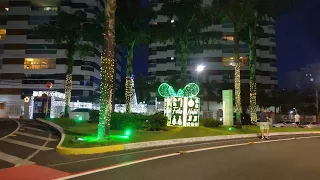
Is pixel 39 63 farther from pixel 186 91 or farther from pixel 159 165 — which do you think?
pixel 159 165

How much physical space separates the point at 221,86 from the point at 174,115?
5092 centimetres

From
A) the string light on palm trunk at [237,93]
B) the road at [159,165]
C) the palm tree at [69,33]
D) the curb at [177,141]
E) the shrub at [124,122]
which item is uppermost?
the palm tree at [69,33]

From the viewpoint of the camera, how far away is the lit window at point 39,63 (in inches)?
2805

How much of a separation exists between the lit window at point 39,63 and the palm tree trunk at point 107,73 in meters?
62.3

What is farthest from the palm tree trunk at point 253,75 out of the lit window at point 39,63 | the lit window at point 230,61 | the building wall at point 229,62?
the lit window at point 39,63

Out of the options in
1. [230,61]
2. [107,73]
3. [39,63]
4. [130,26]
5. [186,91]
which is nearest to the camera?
[107,73]

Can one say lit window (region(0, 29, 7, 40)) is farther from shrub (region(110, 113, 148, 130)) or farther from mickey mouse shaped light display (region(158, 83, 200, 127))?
shrub (region(110, 113, 148, 130))

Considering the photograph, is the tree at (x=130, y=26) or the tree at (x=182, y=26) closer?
the tree at (x=130, y=26)

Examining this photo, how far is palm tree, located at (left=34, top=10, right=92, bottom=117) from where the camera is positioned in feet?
89.7

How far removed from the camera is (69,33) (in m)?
27.8

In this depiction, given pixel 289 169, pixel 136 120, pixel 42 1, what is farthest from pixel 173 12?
pixel 42 1

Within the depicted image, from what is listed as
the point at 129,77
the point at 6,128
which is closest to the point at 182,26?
the point at 129,77

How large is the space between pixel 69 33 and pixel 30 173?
879 inches

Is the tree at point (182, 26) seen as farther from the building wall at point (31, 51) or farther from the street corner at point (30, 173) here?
the building wall at point (31, 51)
